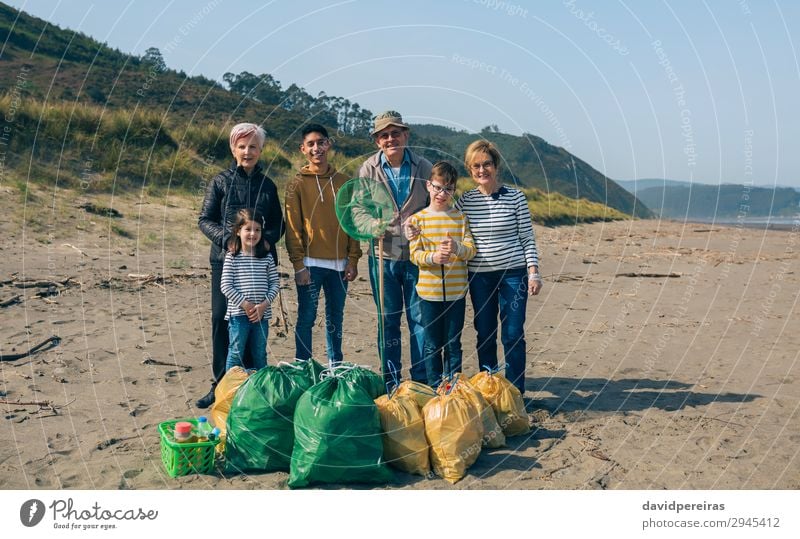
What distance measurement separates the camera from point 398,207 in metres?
5.75

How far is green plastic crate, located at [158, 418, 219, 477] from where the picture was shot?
183 inches

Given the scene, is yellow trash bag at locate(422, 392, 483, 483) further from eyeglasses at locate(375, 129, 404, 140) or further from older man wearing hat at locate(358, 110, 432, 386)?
eyeglasses at locate(375, 129, 404, 140)

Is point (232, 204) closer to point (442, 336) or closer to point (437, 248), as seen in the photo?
A: point (437, 248)

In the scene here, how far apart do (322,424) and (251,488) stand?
0.57 meters

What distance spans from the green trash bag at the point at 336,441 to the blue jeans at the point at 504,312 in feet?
4.47

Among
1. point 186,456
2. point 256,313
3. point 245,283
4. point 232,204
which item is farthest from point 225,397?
point 232,204

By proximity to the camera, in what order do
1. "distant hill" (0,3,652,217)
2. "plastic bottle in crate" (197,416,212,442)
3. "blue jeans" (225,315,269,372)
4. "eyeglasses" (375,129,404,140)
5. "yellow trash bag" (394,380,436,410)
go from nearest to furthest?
"plastic bottle in crate" (197,416,212,442), "yellow trash bag" (394,380,436,410), "eyeglasses" (375,129,404,140), "blue jeans" (225,315,269,372), "distant hill" (0,3,652,217)

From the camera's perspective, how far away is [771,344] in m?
8.62

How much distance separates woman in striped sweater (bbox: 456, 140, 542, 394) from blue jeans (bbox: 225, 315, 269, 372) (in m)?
1.64

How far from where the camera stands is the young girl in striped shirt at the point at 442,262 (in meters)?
5.46

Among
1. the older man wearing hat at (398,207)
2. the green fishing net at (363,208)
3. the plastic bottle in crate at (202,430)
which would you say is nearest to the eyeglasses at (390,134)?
the older man wearing hat at (398,207)

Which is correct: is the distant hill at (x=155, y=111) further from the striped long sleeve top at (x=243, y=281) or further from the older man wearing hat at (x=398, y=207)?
the striped long sleeve top at (x=243, y=281)

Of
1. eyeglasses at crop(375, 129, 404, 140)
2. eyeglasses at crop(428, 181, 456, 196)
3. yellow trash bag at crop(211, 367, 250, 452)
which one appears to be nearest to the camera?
yellow trash bag at crop(211, 367, 250, 452)

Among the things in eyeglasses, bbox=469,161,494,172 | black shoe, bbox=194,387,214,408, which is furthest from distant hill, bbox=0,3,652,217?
black shoe, bbox=194,387,214,408
